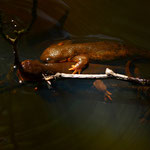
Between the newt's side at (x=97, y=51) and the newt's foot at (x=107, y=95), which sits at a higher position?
the newt's side at (x=97, y=51)

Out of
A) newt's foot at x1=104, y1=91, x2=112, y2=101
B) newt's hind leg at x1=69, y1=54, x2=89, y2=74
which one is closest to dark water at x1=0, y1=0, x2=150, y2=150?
newt's foot at x1=104, y1=91, x2=112, y2=101

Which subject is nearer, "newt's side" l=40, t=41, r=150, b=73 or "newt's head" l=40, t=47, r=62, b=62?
"newt's head" l=40, t=47, r=62, b=62

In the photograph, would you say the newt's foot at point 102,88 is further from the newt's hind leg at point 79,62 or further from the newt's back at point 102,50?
the newt's back at point 102,50

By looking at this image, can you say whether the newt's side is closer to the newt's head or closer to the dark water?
the newt's head

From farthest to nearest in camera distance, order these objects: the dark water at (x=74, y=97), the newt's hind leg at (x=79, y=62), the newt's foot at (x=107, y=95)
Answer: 1. the newt's hind leg at (x=79, y=62)
2. the newt's foot at (x=107, y=95)
3. the dark water at (x=74, y=97)

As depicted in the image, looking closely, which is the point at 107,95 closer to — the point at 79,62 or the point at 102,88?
the point at 102,88

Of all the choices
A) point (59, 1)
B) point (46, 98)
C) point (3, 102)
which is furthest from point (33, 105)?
point (59, 1)

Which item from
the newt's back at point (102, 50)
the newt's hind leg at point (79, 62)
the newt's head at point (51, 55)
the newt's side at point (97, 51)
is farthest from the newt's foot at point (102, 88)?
the newt's head at point (51, 55)
